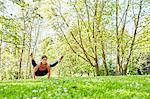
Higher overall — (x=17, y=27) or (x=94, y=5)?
(x=94, y=5)

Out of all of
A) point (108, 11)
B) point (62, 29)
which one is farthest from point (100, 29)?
point (62, 29)

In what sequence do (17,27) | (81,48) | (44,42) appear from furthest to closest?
(44,42) < (81,48) < (17,27)

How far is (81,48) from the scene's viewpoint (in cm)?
4853

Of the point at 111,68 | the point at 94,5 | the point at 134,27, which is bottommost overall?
the point at 111,68

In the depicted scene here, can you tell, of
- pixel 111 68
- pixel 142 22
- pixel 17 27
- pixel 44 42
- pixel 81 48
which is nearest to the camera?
pixel 17 27

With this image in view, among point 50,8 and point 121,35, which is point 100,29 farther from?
point 50,8

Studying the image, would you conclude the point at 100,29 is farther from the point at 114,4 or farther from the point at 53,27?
the point at 53,27

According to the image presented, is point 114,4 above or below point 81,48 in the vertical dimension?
above

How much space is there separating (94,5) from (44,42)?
91.4ft

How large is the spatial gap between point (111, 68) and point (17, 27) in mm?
58495

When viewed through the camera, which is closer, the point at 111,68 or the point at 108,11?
the point at 108,11

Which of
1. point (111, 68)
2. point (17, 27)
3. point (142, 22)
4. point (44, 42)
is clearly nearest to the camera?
point (17, 27)

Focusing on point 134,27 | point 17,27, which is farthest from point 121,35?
point 17,27

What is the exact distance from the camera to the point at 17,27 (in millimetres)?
21281
